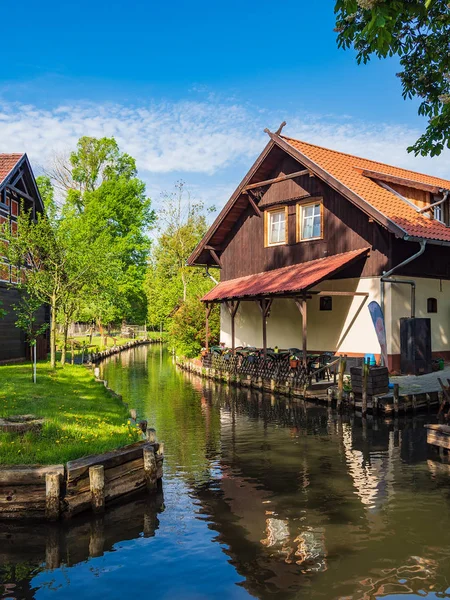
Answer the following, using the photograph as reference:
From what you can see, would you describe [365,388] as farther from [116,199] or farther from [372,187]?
[116,199]

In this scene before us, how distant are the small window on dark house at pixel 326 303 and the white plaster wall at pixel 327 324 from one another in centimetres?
19

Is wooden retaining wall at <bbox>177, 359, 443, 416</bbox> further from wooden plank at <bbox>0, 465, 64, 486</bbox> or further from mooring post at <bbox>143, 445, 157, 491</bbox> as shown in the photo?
wooden plank at <bbox>0, 465, 64, 486</bbox>

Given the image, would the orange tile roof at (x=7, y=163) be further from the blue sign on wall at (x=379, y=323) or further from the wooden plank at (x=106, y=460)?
the wooden plank at (x=106, y=460)

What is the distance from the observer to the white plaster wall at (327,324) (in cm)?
2136

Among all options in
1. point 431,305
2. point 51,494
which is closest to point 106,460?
point 51,494

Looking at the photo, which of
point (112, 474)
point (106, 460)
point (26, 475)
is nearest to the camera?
point (26, 475)

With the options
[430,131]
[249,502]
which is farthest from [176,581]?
[430,131]

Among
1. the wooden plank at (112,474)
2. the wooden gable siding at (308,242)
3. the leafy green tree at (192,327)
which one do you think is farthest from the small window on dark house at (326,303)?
the wooden plank at (112,474)

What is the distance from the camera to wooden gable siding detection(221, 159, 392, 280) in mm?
21031

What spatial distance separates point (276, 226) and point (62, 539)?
811 inches

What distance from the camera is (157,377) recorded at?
92.4 ft

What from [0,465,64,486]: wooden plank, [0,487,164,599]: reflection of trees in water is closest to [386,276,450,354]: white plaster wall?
[0,487,164,599]: reflection of trees in water

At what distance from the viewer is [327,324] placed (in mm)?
23297

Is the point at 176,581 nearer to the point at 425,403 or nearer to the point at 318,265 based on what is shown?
the point at 425,403
